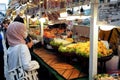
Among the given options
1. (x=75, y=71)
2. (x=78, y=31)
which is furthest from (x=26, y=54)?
(x=78, y=31)

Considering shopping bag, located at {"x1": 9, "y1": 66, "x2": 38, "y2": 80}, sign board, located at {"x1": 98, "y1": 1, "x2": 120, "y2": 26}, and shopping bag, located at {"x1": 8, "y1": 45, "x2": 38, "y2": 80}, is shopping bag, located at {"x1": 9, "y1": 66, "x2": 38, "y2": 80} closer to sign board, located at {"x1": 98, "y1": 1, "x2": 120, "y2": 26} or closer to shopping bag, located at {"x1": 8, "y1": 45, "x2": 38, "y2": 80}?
shopping bag, located at {"x1": 8, "y1": 45, "x2": 38, "y2": 80}

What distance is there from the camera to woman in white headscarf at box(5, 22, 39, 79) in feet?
8.79

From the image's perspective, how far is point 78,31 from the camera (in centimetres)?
540

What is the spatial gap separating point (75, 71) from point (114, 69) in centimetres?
56

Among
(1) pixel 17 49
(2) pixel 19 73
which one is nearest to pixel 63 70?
(2) pixel 19 73

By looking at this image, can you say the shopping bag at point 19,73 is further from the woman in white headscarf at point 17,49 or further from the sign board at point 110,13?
the sign board at point 110,13

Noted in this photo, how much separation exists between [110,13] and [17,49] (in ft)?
4.54

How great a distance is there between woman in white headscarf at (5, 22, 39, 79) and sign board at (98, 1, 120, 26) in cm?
116

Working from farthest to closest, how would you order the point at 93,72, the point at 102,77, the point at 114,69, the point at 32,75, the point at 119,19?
the point at 32,75, the point at 114,69, the point at 93,72, the point at 102,77, the point at 119,19

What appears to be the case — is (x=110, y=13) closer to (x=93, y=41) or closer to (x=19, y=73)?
(x=93, y=41)

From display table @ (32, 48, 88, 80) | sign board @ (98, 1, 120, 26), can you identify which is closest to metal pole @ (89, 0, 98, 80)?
sign board @ (98, 1, 120, 26)

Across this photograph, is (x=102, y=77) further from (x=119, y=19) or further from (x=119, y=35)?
(x=119, y=35)

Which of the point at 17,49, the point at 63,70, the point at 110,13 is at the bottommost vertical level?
the point at 63,70

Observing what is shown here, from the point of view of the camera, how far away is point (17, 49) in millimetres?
2719
